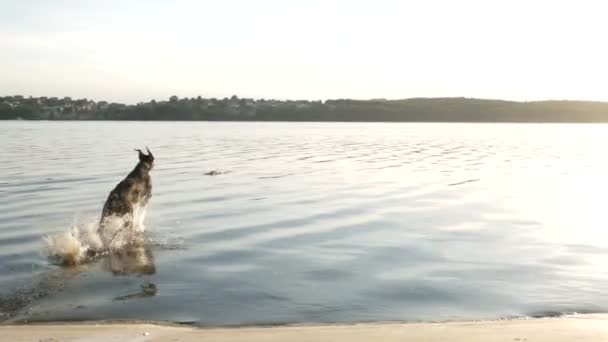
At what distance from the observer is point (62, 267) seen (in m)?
12.9

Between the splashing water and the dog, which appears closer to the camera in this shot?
the splashing water

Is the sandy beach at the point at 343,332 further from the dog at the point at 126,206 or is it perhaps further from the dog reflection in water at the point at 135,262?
the dog at the point at 126,206

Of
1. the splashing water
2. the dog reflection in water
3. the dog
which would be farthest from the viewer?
the dog

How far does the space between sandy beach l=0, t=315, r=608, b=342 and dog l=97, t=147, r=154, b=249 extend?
654 centimetres

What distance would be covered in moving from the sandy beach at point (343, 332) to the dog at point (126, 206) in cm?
654

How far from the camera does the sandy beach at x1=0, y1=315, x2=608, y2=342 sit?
768cm

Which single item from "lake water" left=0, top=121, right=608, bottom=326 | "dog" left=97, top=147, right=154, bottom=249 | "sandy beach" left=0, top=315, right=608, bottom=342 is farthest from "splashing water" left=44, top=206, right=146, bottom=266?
"sandy beach" left=0, top=315, right=608, bottom=342

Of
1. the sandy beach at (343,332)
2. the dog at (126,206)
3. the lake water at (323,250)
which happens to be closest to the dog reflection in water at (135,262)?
the lake water at (323,250)

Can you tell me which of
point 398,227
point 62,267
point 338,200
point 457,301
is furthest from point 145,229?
point 457,301

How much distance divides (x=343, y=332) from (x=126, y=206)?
9.43 metres

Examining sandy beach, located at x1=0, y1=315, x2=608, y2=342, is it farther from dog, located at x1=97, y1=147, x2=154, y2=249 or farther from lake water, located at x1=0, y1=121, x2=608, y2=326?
dog, located at x1=97, y1=147, x2=154, y2=249

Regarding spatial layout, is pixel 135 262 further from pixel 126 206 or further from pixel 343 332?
pixel 343 332

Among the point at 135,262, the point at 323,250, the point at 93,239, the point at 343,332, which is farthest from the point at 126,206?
the point at 343,332

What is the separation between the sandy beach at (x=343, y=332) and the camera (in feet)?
25.2
